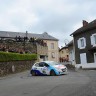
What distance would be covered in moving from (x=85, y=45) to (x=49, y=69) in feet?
54.3

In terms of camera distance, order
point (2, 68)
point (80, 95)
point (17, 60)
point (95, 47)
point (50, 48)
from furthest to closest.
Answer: point (50, 48) < point (95, 47) < point (17, 60) < point (2, 68) < point (80, 95)

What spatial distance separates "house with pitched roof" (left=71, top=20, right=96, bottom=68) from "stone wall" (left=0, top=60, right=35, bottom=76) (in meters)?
8.89

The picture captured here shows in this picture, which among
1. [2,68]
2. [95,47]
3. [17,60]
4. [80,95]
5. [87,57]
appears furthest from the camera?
[87,57]

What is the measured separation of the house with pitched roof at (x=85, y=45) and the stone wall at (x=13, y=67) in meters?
8.89

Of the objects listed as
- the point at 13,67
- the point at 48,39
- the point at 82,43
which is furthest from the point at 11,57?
the point at 48,39

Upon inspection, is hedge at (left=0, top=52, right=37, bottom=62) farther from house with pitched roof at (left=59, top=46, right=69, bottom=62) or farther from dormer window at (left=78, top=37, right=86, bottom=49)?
house with pitched roof at (left=59, top=46, right=69, bottom=62)

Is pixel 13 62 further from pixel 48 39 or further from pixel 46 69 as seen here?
pixel 48 39

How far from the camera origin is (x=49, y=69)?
27.9 meters

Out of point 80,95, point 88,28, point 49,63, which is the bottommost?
Result: point 80,95

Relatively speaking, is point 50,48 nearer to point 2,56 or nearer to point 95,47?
point 95,47

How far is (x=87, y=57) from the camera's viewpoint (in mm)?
43188

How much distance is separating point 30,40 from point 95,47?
39.5ft

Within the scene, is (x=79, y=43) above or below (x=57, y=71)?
above

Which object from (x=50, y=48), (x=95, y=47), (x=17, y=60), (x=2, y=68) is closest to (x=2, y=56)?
(x=2, y=68)
